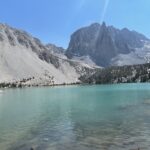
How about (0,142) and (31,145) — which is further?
(0,142)

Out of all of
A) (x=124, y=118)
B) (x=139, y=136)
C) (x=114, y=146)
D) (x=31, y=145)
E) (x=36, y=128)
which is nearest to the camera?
(x=114, y=146)

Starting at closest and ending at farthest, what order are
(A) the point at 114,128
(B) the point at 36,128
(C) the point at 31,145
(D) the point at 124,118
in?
(C) the point at 31,145 → (A) the point at 114,128 → (B) the point at 36,128 → (D) the point at 124,118

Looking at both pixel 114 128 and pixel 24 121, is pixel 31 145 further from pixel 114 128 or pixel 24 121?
pixel 24 121

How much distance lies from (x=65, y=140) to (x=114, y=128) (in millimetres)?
8846

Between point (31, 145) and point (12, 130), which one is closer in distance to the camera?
point (31, 145)

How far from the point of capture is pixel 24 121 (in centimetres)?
5428

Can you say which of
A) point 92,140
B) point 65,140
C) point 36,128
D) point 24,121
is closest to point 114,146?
point 92,140

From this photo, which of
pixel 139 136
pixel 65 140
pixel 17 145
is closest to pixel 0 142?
pixel 17 145

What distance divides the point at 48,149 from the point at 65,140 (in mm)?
4366

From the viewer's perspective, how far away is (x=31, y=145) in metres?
34.0

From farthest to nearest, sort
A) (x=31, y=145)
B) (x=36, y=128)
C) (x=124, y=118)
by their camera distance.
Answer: (x=124, y=118) < (x=36, y=128) < (x=31, y=145)

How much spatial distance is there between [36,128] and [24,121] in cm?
887

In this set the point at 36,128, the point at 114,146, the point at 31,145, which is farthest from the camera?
the point at 36,128

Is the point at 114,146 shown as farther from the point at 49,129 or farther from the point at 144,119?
the point at 144,119
